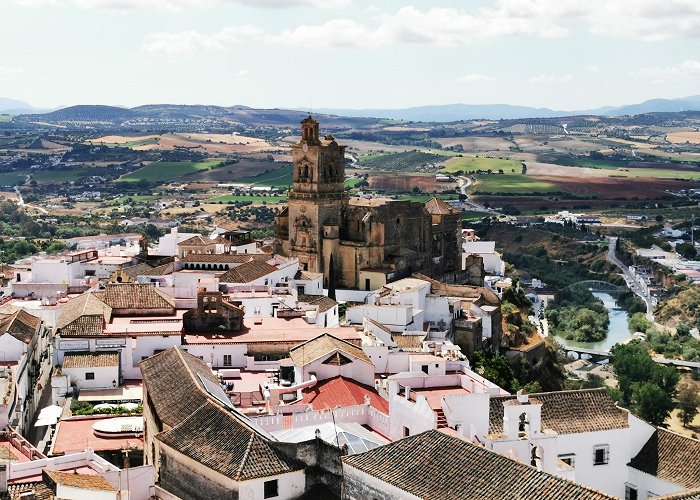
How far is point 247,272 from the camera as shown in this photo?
160ft

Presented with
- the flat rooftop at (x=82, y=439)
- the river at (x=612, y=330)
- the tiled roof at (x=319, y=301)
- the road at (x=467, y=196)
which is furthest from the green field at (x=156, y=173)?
the flat rooftop at (x=82, y=439)

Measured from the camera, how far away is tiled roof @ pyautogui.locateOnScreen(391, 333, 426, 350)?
127ft

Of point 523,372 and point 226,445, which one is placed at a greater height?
point 226,445

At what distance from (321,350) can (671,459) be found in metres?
11.0

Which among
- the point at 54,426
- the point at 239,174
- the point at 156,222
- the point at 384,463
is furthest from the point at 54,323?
the point at 239,174

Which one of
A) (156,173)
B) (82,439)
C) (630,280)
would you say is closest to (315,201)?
(82,439)

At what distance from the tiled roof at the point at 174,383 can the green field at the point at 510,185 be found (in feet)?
444

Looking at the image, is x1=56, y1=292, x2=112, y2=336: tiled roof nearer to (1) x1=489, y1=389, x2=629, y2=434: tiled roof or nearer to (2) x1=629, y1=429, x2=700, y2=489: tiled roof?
(1) x1=489, y1=389, x2=629, y2=434: tiled roof

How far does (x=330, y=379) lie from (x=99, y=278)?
24304 mm

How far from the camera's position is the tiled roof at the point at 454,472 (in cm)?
2005

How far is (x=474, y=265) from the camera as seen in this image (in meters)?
61.3

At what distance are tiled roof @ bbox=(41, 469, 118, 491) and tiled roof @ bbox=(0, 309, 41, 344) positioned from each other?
14.3 metres

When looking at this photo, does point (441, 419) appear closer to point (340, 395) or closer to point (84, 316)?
point (340, 395)

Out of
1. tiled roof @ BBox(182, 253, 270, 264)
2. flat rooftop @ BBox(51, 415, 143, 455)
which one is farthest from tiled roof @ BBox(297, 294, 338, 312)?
flat rooftop @ BBox(51, 415, 143, 455)
